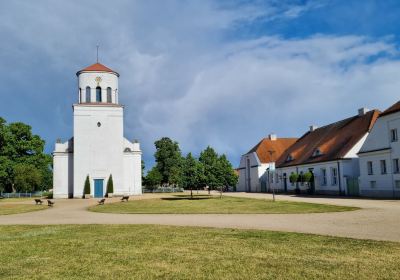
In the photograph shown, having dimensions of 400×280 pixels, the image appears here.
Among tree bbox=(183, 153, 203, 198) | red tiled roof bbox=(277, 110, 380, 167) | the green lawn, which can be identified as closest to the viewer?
the green lawn

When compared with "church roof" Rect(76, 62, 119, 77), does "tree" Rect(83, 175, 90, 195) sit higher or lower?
lower

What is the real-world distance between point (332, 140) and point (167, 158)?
47.6 m

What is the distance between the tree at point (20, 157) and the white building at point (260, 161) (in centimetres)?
3170

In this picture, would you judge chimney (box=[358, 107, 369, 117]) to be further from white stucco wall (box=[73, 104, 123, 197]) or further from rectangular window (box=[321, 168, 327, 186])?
white stucco wall (box=[73, 104, 123, 197])

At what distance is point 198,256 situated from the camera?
9398 mm

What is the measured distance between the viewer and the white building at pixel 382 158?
112 ft

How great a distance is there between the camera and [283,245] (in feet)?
35.0

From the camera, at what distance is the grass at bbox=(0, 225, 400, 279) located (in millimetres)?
7746

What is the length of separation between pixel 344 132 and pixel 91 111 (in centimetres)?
2945

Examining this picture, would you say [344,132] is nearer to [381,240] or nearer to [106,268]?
[381,240]

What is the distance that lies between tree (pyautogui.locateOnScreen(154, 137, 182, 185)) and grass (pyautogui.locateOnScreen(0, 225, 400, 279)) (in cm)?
7414

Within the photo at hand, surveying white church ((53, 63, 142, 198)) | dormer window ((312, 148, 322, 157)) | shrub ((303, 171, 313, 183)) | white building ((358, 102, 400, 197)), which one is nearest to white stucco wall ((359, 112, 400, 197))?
white building ((358, 102, 400, 197))

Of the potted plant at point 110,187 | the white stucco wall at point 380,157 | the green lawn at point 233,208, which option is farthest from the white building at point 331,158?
the potted plant at point 110,187

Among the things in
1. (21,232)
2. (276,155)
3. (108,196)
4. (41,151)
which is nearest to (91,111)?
(108,196)
